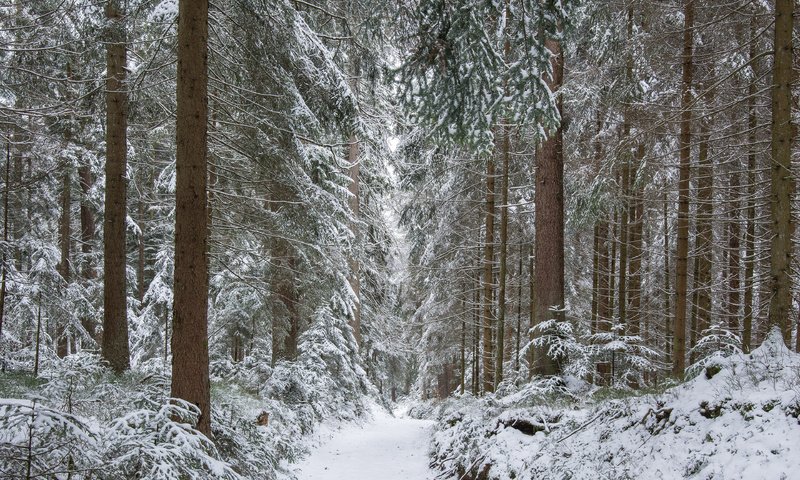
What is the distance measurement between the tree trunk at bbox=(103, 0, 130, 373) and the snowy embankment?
20.2ft

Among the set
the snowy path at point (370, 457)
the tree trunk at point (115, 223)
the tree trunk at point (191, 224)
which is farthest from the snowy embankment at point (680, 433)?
the tree trunk at point (115, 223)

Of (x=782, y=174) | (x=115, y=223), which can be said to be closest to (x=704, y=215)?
(x=782, y=174)

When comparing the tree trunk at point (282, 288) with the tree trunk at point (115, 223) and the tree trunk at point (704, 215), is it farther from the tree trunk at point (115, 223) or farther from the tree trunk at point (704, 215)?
the tree trunk at point (704, 215)

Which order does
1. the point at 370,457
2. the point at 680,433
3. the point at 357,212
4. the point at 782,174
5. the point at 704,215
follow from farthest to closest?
the point at 357,212, the point at 370,457, the point at 704,215, the point at 782,174, the point at 680,433

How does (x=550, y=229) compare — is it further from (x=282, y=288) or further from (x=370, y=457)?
(x=282, y=288)

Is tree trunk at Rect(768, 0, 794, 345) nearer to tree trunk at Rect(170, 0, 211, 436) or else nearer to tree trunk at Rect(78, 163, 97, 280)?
tree trunk at Rect(170, 0, 211, 436)

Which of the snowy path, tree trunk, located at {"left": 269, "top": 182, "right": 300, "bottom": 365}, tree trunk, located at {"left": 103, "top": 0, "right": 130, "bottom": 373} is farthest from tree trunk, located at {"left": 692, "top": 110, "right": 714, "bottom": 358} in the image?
tree trunk, located at {"left": 103, "top": 0, "right": 130, "bottom": 373}

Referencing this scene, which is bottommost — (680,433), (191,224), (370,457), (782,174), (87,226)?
(370,457)

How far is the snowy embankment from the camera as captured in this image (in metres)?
3.53

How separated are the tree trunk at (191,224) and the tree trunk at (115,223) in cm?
376

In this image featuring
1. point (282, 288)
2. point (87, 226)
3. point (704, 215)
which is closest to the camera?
point (704, 215)

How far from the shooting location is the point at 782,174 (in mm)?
5273

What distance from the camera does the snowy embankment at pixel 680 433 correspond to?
353 centimetres

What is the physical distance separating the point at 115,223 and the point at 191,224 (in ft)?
13.9
